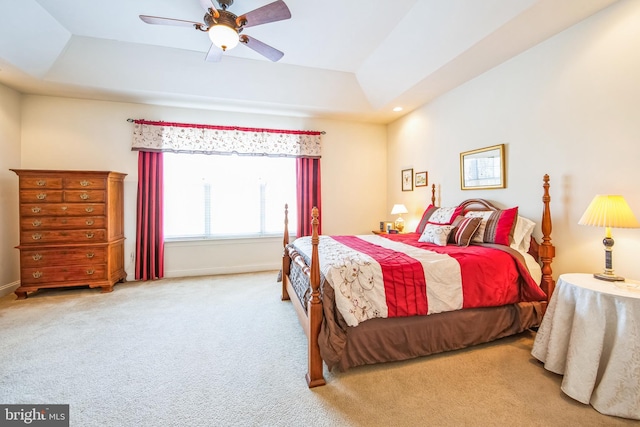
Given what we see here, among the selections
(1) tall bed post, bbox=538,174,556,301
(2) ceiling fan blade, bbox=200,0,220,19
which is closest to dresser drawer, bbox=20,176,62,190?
(2) ceiling fan blade, bbox=200,0,220,19

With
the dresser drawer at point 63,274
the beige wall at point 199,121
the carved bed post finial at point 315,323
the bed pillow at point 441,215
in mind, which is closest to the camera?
the carved bed post finial at point 315,323

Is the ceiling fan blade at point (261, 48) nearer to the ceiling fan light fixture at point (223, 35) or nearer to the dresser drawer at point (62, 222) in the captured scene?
the ceiling fan light fixture at point (223, 35)

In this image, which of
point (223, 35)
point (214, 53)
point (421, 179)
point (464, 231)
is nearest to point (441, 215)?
point (464, 231)

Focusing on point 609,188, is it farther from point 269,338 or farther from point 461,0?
point 269,338

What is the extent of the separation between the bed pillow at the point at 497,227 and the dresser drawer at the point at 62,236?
15.3 feet

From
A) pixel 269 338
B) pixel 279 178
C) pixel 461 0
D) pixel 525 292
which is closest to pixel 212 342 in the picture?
pixel 269 338

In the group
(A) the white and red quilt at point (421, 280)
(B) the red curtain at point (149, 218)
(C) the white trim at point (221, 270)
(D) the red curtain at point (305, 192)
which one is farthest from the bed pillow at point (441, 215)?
(B) the red curtain at point (149, 218)

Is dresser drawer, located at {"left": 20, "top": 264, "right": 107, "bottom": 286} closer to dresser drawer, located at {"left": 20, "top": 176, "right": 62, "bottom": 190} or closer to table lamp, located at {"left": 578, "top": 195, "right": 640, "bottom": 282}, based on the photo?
dresser drawer, located at {"left": 20, "top": 176, "right": 62, "bottom": 190}

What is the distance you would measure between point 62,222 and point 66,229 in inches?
4.0

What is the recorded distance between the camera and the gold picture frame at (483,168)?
3.12 m

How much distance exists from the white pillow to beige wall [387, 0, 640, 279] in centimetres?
18

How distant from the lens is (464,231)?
2.89 meters

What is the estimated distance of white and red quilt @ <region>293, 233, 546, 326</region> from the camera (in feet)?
6.45

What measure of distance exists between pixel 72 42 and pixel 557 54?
526cm
